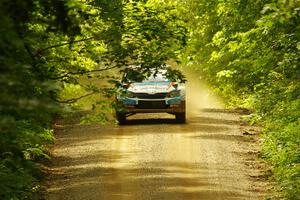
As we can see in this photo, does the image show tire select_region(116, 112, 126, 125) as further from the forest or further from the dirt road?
the forest

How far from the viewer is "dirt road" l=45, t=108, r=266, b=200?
17.4m

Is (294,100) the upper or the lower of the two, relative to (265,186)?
upper

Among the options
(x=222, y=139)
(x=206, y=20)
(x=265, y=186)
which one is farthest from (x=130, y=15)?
(x=206, y=20)

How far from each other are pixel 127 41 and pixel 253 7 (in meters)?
5.76

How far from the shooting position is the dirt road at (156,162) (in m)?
17.4

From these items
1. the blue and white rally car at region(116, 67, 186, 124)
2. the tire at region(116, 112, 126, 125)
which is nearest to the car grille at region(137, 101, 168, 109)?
the blue and white rally car at region(116, 67, 186, 124)

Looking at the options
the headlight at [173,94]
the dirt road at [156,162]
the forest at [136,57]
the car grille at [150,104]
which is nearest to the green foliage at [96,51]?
the forest at [136,57]

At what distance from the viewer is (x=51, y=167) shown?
21.2 m

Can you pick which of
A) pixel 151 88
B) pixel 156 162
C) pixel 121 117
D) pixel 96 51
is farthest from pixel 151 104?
pixel 96 51

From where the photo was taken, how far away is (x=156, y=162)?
20.7 metres

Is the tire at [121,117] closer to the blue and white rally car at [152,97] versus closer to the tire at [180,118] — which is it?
the blue and white rally car at [152,97]

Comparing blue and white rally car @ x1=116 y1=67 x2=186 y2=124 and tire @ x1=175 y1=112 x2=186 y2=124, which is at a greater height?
blue and white rally car @ x1=116 y1=67 x2=186 y2=124

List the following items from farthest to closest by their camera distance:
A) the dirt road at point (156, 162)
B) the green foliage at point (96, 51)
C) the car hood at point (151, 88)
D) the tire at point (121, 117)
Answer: the tire at point (121, 117) → the car hood at point (151, 88) → the dirt road at point (156, 162) → the green foliage at point (96, 51)

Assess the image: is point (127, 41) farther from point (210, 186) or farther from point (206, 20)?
point (206, 20)
